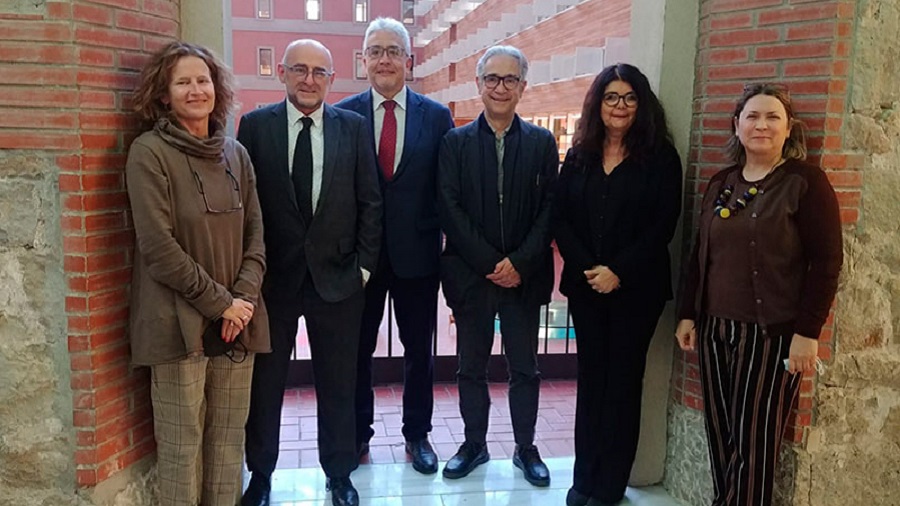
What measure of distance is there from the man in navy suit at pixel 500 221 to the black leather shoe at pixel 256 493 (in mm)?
1042

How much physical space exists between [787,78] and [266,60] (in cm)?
1202

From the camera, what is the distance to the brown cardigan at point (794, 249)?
235cm

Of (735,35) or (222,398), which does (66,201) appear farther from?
(735,35)

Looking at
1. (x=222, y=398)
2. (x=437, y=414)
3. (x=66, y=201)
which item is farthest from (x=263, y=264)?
(x=437, y=414)

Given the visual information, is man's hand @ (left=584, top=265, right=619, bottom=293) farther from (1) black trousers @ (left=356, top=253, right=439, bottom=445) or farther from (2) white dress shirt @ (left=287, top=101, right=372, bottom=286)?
(2) white dress shirt @ (left=287, top=101, right=372, bottom=286)

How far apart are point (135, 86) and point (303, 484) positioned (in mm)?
1905

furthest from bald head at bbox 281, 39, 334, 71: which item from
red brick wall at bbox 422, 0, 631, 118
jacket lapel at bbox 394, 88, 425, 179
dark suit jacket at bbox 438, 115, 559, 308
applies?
red brick wall at bbox 422, 0, 631, 118

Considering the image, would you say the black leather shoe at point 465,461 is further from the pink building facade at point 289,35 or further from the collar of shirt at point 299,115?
the pink building facade at point 289,35

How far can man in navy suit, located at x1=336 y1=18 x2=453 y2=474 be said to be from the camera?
10.1 feet

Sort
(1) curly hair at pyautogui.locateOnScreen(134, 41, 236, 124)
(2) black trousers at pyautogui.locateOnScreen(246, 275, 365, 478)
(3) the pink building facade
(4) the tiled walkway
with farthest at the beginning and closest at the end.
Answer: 1. (3) the pink building facade
2. (4) the tiled walkway
3. (2) black trousers at pyautogui.locateOnScreen(246, 275, 365, 478)
4. (1) curly hair at pyautogui.locateOnScreen(134, 41, 236, 124)

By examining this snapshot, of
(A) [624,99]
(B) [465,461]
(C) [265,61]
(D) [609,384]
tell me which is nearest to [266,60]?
(C) [265,61]

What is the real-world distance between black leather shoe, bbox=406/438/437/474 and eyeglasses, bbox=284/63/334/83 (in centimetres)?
181

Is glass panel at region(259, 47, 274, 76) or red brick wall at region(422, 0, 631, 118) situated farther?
glass panel at region(259, 47, 274, 76)

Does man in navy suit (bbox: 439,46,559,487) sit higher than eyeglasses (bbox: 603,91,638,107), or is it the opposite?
eyeglasses (bbox: 603,91,638,107)
